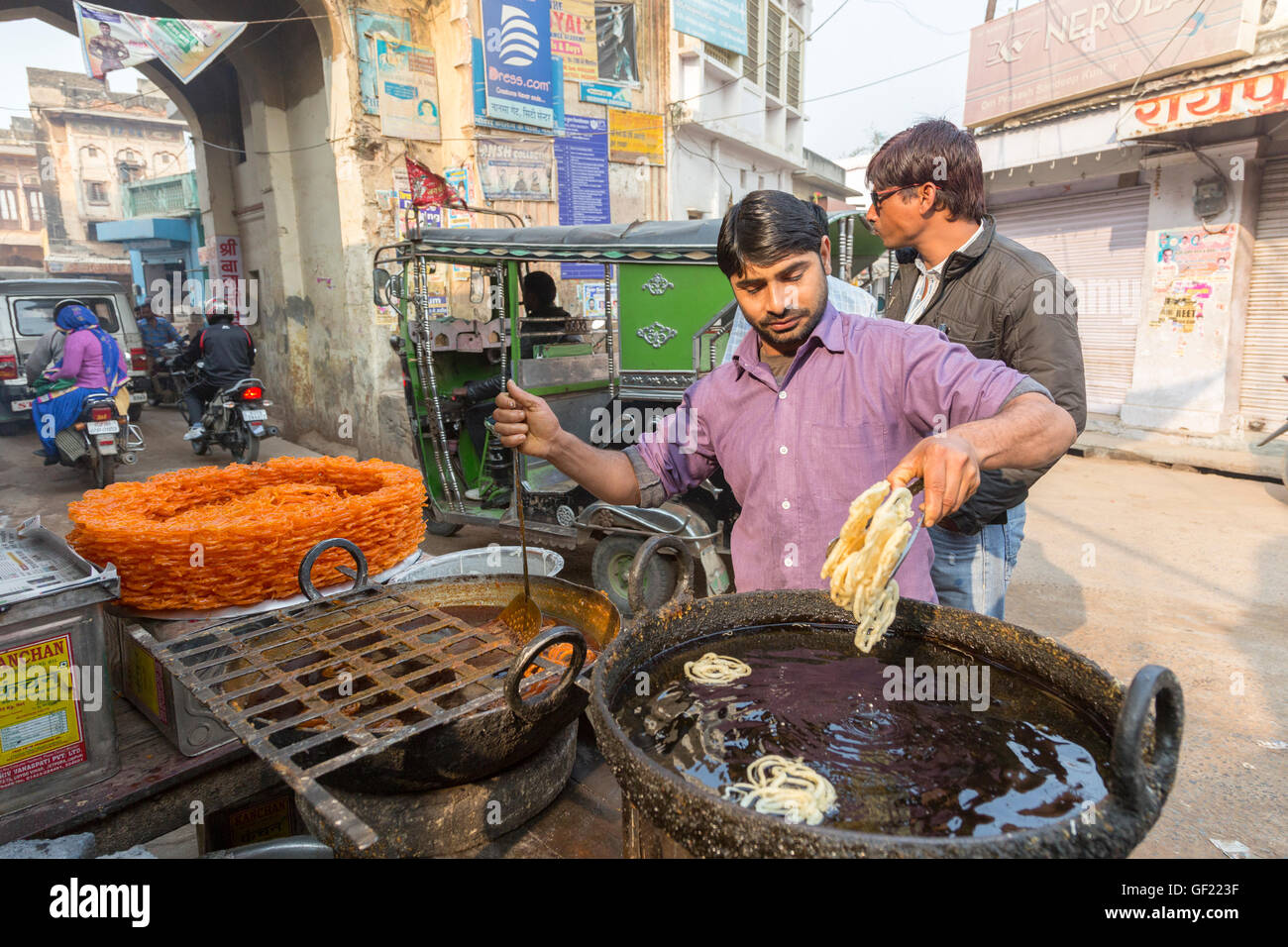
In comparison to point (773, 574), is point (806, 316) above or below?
above

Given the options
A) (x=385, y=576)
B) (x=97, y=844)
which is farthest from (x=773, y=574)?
(x=97, y=844)

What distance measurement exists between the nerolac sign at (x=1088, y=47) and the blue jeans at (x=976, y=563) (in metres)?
10.8

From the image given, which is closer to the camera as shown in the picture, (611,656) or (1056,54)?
(611,656)

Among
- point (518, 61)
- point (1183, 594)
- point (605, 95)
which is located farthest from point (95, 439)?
point (1183, 594)

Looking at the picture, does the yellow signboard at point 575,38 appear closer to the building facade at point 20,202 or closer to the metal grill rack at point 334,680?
the metal grill rack at point 334,680

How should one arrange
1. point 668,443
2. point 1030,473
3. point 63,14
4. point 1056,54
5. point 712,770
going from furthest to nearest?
point 1056,54 < point 63,14 < point 1030,473 < point 668,443 < point 712,770

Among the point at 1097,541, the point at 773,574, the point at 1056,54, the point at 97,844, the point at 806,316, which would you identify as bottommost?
the point at 1097,541

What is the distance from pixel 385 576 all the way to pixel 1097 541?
23.1ft

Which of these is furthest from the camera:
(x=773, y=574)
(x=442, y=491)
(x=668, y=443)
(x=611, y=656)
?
(x=442, y=491)

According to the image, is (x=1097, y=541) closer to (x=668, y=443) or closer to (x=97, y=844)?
(x=668, y=443)

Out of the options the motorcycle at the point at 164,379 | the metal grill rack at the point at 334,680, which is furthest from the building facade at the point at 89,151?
the metal grill rack at the point at 334,680

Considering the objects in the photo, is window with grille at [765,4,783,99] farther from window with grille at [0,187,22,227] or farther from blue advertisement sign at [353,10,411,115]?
window with grille at [0,187,22,227]

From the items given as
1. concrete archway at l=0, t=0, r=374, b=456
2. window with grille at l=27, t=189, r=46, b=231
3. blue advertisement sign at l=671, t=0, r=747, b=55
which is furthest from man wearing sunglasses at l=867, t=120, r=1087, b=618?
window with grille at l=27, t=189, r=46, b=231

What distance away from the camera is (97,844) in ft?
7.39
